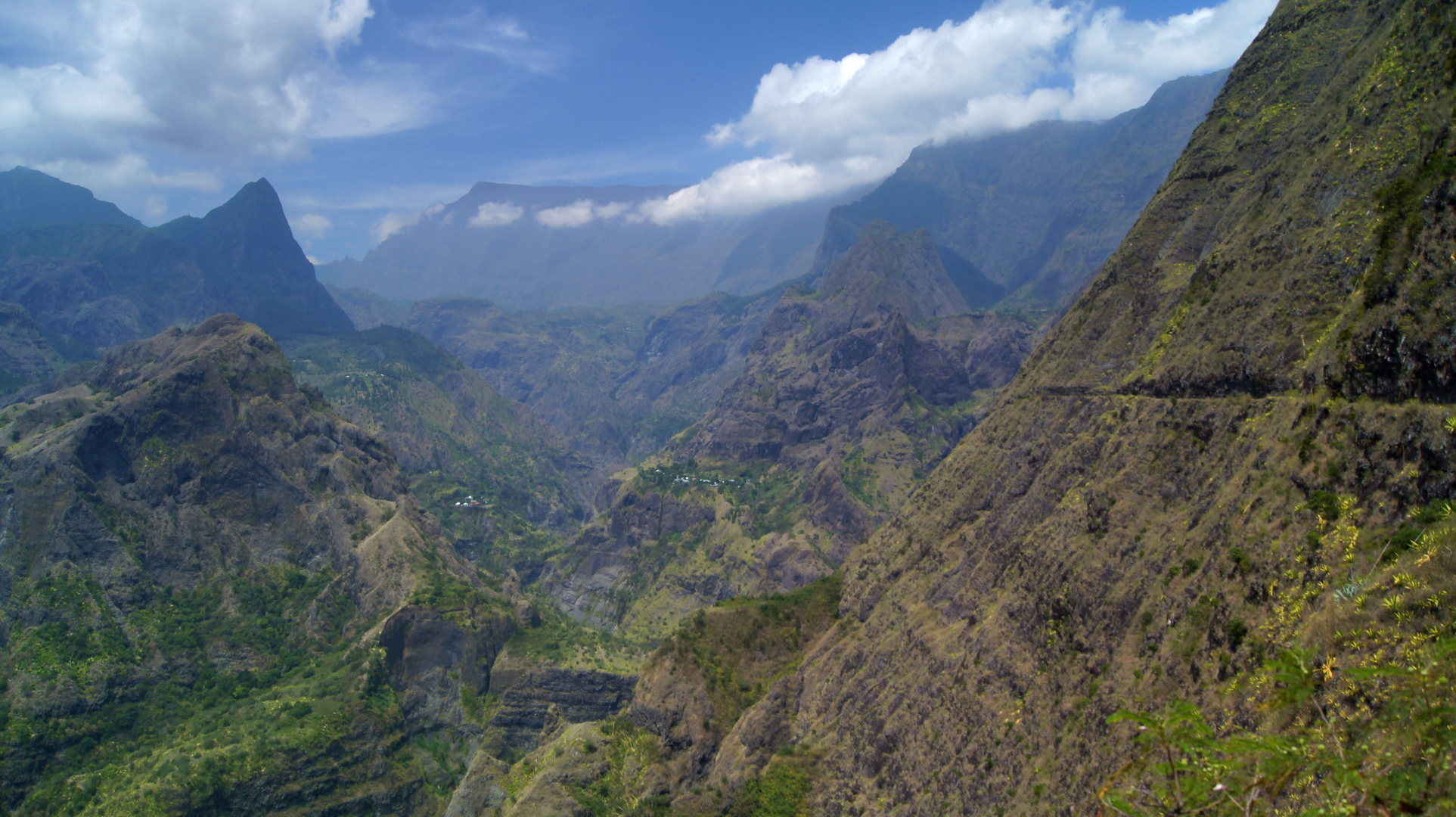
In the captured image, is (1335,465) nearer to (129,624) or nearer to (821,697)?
(821,697)

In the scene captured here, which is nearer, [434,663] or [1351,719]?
[1351,719]

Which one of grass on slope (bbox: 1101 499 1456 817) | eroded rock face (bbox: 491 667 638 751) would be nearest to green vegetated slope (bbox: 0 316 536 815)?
eroded rock face (bbox: 491 667 638 751)

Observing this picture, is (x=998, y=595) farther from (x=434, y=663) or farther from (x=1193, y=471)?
(x=434, y=663)

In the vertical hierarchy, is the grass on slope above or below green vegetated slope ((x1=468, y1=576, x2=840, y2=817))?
above

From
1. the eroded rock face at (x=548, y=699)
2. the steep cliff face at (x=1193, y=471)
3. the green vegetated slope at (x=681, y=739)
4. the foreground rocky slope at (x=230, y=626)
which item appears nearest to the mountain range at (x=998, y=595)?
the steep cliff face at (x=1193, y=471)

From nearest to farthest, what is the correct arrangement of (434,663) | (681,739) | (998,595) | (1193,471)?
(1193,471), (998,595), (681,739), (434,663)

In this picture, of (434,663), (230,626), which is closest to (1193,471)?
(434,663)

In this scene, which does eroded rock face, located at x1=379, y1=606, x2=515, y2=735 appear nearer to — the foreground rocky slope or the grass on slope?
the foreground rocky slope
